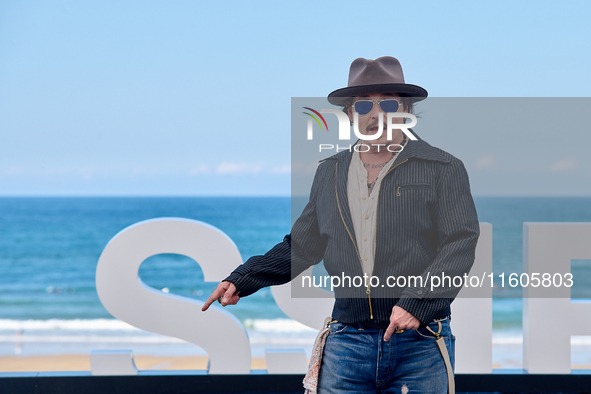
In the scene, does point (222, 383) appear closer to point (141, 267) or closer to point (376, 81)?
point (376, 81)

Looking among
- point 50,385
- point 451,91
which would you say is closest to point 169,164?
point 451,91

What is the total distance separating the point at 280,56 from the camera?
76.1 feet

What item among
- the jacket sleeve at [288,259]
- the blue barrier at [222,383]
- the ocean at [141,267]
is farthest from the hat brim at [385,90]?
the ocean at [141,267]

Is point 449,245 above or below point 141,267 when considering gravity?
above

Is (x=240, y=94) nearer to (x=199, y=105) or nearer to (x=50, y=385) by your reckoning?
(x=199, y=105)

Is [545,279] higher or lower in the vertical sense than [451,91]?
lower

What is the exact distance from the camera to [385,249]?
1739mm

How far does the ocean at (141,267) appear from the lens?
9.45 m

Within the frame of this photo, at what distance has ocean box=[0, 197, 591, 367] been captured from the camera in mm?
9453

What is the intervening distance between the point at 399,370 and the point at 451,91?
15682 mm

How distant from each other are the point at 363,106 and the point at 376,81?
105 millimetres

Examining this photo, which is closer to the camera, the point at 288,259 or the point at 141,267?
the point at 288,259

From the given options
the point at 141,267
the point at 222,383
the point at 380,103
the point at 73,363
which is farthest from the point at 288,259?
the point at 141,267

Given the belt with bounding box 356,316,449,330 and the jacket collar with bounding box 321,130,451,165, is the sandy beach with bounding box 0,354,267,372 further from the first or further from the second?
the jacket collar with bounding box 321,130,451,165
